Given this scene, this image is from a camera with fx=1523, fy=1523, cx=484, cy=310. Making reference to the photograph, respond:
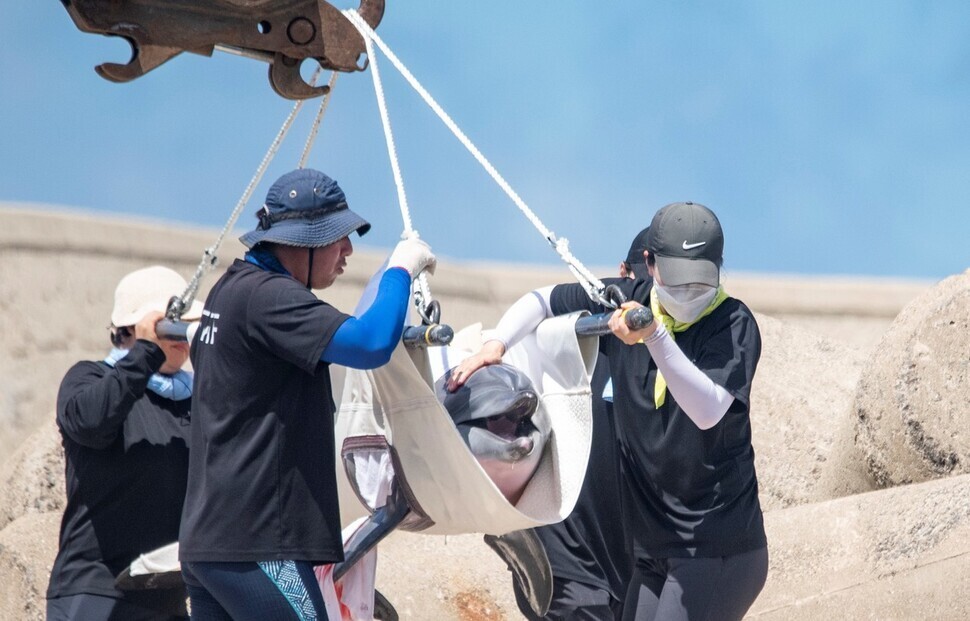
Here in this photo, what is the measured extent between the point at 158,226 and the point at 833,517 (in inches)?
333

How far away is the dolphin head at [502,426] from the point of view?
4168 mm

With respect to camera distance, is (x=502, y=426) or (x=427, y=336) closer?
(x=427, y=336)

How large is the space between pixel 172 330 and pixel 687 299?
1.58 meters

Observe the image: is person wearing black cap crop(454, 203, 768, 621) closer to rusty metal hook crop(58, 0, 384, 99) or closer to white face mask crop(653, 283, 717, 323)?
white face mask crop(653, 283, 717, 323)

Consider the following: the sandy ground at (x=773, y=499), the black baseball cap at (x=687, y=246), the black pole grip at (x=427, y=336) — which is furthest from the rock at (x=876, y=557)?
the black pole grip at (x=427, y=336)

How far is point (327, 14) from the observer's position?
14.4 ft

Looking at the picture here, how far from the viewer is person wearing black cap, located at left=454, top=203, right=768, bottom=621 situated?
4203 millimetres

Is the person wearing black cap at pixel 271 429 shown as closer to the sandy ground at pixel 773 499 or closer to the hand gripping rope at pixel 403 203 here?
the hand gripping rope at pixel 403 203

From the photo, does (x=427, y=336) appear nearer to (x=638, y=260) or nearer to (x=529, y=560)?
(x=529, y=560)

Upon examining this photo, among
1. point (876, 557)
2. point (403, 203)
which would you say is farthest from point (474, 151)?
point (876, 557)

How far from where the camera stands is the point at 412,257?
3.71 metres

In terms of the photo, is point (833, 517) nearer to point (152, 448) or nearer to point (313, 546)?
point (152, 448)

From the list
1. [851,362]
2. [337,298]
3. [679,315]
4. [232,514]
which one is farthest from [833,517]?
[337,298]

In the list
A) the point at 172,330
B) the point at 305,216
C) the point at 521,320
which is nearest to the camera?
the point at 305,216
